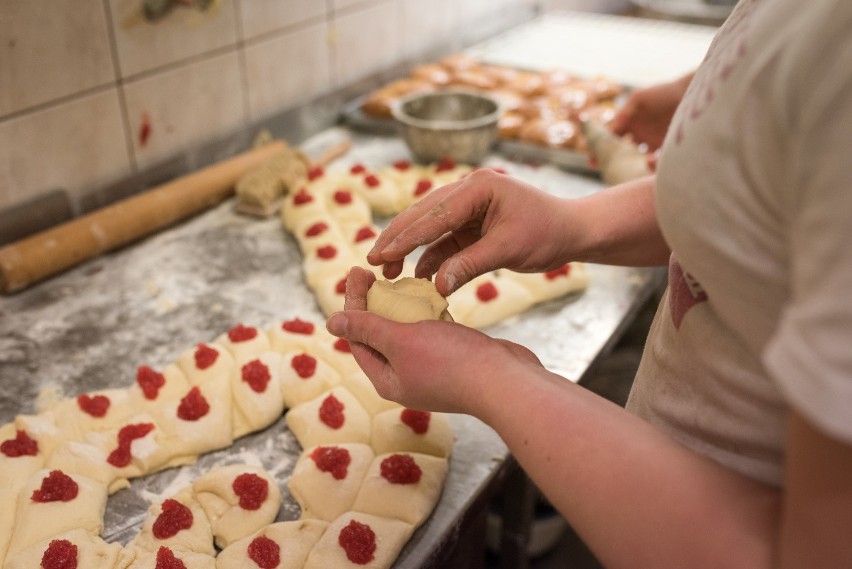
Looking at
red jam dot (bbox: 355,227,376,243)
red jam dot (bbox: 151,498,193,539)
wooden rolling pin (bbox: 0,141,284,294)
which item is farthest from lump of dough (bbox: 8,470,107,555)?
red jam dot (bbox: 355,227,376,243)

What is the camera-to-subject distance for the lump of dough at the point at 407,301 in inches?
45.5

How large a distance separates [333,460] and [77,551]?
0.44 meters

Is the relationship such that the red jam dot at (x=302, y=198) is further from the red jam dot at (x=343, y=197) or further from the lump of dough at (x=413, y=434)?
the lump of dough at (x=413, y=434)

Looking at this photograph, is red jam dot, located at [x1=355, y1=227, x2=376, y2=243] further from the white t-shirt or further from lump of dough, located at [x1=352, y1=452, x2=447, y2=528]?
the white t-shirt

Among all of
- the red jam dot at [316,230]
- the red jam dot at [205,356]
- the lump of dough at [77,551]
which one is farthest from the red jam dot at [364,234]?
the lump of dough at [77,551]

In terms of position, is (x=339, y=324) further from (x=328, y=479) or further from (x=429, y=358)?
(x=328, y=479)

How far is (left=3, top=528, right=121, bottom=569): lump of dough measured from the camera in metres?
1.14

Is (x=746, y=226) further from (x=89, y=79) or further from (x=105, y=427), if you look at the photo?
(x=89, y=79)

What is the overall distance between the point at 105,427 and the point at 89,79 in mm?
1027

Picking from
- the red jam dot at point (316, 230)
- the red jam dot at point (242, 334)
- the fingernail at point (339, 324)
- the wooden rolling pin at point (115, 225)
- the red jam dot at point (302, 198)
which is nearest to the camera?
the fingernail at point (339, 324)

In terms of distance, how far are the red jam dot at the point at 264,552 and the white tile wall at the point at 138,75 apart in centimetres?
123

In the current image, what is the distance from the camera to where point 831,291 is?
53 cm

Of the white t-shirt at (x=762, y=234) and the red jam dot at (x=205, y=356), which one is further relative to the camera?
the red jam dot at (x=205, y=356)

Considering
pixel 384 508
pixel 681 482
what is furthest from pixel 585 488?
pixel 384 508
